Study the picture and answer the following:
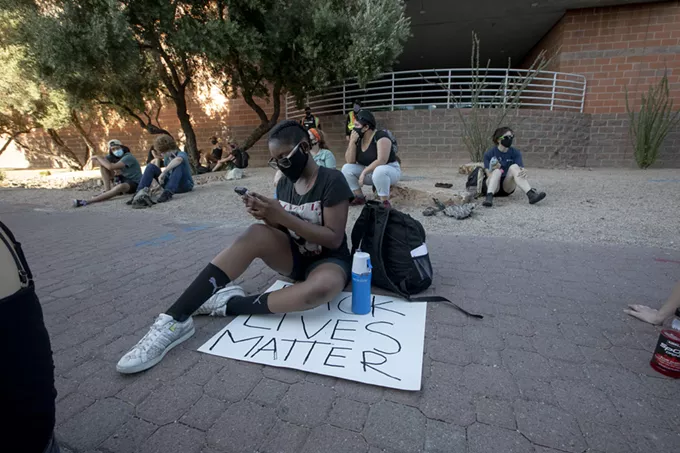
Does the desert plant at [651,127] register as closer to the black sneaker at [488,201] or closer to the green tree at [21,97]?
the black sneaker at [488,201]

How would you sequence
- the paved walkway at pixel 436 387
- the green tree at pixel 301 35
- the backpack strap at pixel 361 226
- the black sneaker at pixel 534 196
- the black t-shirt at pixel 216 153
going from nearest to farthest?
1. the paved walkway at pixel 436 387
2. the backpack strap at pixel 361 226
3. the black sneaker at pixel 534 196
4. the green tree at pixel 301 35
5. the black t-shirt at pixel 216 153

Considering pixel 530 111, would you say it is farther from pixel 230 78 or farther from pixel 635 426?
pixel 635 426

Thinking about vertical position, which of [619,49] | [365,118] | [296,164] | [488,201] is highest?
[619,49]

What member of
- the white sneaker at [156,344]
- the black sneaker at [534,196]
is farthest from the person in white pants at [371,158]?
the white sneaker at [156,344]

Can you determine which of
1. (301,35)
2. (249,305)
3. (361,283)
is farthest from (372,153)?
(301,35)

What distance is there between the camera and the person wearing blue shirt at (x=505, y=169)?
17.4 ft

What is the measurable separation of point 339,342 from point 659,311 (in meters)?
1.91

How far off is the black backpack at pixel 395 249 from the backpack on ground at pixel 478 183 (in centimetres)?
376

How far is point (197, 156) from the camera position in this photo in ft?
38.1

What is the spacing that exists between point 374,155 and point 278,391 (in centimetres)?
404

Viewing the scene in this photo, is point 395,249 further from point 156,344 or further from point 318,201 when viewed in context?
point 156,344

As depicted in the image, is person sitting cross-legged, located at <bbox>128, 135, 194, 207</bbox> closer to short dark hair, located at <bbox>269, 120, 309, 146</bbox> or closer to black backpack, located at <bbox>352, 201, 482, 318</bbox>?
short dark hair, located at <bbox>269, 120, 309, 146</bbox>

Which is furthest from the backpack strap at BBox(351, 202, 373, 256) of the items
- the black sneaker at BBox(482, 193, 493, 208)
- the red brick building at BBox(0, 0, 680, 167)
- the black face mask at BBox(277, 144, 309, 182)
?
the red brick building at BBox(0, 0, 680, 167)

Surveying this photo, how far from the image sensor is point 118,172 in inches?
288
